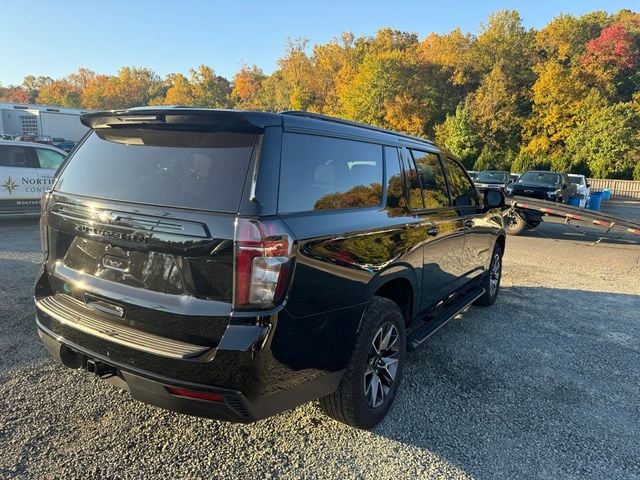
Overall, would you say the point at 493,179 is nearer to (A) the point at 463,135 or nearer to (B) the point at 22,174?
(B) the point at 22,174

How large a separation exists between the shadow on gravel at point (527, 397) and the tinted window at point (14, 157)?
31.7 ft

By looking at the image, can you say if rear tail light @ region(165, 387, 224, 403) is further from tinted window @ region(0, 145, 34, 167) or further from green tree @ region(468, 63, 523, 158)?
green tree @ region(468, 63, 523, 158)

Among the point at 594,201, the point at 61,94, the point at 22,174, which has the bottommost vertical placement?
the point at 594,201

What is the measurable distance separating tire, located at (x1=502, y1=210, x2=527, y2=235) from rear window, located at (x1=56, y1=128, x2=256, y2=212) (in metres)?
10.7

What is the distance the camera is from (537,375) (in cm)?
379

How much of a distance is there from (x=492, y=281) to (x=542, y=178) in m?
12.0

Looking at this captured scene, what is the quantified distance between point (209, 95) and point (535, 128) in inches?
2670

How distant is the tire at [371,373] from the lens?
266 centimetres

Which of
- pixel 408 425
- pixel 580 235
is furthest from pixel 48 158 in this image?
pixel 580 235

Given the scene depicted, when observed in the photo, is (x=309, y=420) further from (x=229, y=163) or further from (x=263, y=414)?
(x=229, y=163)

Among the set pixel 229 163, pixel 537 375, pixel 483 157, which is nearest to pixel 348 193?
pixel 229 163

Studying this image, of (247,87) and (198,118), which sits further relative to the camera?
(247,87)

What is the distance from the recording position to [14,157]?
974 centimetres

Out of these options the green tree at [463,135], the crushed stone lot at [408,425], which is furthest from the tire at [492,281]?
the green tree at [463,135]
